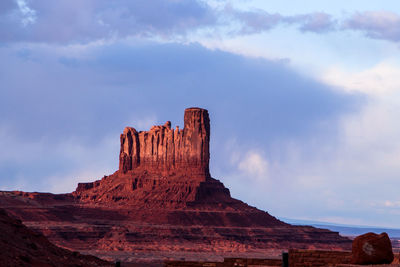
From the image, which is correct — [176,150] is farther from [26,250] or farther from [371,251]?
[371,251]

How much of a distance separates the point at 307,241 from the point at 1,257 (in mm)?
120322

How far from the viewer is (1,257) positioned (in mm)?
38312

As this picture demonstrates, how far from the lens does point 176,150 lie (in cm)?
17925

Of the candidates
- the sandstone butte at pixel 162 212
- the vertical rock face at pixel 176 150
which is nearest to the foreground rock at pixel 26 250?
the sandstone butte at pixel 162 212

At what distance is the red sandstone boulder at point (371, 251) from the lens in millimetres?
29562

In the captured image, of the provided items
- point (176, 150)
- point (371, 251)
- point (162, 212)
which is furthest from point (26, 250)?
point (176, 150)

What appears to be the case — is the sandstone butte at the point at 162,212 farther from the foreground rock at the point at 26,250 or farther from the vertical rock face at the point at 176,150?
the foreground rock at the point at 26,250

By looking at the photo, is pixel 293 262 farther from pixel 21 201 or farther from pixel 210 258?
pixel 21 201

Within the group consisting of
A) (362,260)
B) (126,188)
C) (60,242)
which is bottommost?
(362,260)

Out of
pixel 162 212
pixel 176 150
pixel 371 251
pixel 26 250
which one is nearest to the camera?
pixel 371 251

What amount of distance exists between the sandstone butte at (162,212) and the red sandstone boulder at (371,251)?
96.1 metres

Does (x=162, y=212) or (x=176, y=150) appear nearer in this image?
(x=162, y=212)

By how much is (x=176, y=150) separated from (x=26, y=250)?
450ft

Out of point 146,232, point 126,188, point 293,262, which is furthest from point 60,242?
point 293,262
